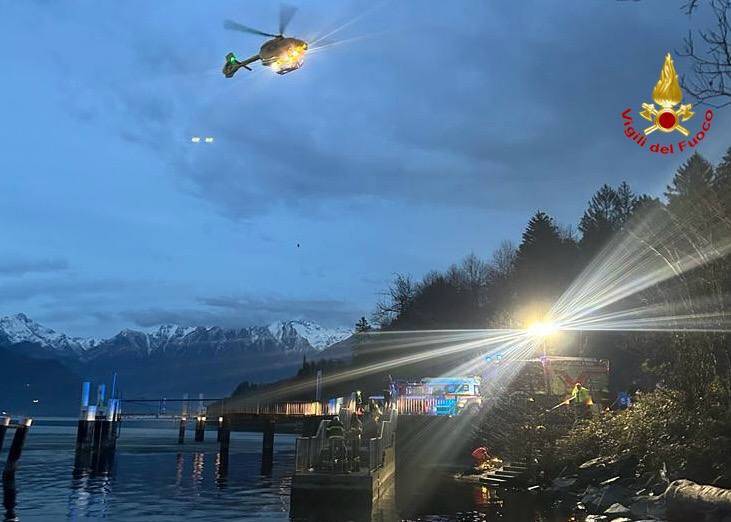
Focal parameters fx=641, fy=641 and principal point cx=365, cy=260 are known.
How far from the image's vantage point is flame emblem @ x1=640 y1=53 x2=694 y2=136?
15.5 meters

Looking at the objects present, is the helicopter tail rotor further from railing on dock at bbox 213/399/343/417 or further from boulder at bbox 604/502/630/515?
railing on dock at bbox 213/399/343/417

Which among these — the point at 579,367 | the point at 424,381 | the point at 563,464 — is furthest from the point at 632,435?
the point at 424,381

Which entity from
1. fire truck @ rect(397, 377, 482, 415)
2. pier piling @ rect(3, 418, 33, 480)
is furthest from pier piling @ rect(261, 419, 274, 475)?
pier piling @ rect(3, 418, 33, 480)

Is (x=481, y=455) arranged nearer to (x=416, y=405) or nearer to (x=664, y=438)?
(x=416, y=405)

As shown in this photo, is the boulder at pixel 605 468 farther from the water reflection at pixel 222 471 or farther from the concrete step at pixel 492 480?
the water reflection at pixel 222 471

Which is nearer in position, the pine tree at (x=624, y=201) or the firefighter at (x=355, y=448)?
the firefighter at (x=355, y=448)

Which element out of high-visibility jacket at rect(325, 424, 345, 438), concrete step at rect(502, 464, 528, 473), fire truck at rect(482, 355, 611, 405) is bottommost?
concrete step at rect(502, 464, 528, 473)

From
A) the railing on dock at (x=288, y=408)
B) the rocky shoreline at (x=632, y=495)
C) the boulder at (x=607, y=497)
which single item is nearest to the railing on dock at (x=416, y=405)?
the railing on dock at (x=288, y=408)

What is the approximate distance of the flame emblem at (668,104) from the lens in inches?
609

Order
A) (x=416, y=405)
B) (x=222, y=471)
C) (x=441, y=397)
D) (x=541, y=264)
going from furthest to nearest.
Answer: (x=541, y=264) < (x=222, y=471) < (x=416, y=405) < (x=441, y=397)

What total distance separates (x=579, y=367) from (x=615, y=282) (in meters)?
13.1

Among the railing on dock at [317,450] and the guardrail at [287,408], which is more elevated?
the guardrail at [287,408]

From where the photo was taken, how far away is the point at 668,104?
15633mm

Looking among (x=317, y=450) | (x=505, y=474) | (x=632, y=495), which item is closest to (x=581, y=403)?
(x=505, y=474)
